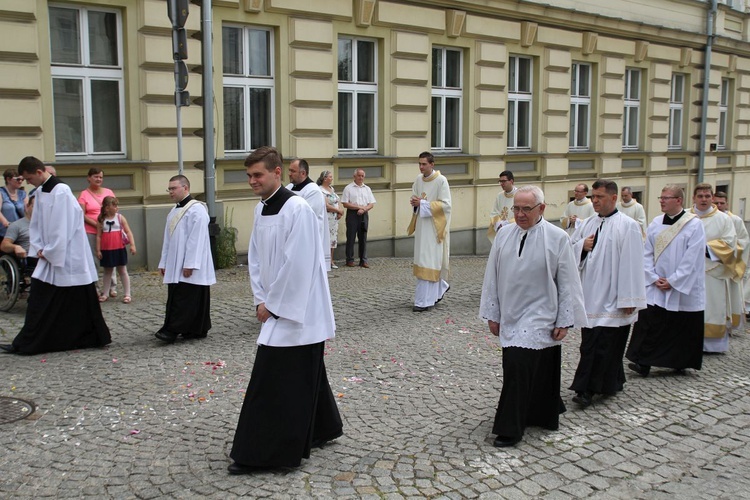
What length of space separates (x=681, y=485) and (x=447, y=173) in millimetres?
12307

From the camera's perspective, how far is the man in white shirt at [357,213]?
14.6 meters

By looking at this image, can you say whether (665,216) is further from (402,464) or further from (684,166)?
(684,166)

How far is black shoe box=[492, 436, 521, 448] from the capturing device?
567 centimetres

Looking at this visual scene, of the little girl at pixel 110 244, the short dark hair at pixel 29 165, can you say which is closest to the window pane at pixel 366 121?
the little girl at pixel 110 244

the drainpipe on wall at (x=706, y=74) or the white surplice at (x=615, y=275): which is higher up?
the drainpipe on wall at (x=706, y=74)

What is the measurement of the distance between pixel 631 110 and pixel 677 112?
263 centimetres

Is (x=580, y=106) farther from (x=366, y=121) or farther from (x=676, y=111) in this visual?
(x=366, y=121)

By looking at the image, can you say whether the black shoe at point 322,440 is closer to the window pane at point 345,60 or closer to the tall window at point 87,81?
the tall window at point 87,81

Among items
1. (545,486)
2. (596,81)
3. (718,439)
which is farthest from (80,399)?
(596,81)

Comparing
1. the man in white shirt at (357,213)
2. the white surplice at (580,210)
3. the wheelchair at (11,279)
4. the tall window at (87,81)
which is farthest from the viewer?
the man in white shirt at (357,213)

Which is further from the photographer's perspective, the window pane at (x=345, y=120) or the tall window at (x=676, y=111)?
the tall window at (x=676, y=111)

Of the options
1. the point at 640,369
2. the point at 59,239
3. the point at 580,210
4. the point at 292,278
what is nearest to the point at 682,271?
the point at 640,369

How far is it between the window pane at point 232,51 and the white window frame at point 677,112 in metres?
14.5

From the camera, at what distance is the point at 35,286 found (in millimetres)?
8219
